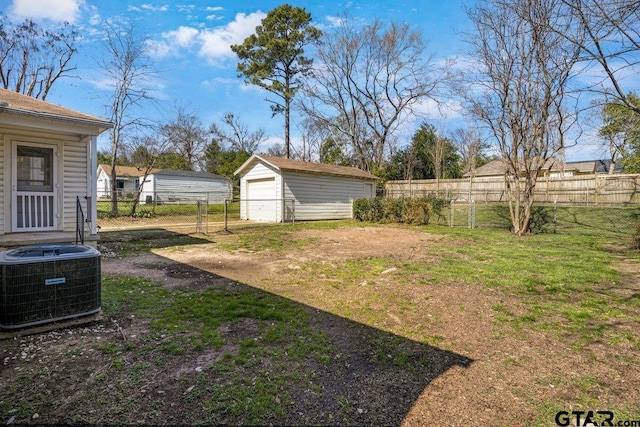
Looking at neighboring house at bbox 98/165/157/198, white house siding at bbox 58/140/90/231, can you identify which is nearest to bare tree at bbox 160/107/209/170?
neighboring house at bbox 98/165/157/198

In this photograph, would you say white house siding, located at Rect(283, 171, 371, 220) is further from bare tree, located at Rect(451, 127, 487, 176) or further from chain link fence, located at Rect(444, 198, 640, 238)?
bare tree, located at Rect(451, 127, 487, 176)

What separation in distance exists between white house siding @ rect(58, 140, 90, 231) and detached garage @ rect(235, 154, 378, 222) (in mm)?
7426

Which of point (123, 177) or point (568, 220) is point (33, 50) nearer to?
point (123, 177)

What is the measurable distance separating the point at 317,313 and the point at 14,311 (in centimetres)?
302

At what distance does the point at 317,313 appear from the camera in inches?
155

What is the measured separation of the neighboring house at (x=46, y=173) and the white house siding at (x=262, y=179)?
7453 mm

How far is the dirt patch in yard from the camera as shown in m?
2.10

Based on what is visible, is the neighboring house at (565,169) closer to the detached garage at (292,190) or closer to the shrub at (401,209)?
the shrub at (401,209)

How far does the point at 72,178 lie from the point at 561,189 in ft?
79.4

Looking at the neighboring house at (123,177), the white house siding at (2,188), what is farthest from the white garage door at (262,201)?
the neighboring house at (123,177)

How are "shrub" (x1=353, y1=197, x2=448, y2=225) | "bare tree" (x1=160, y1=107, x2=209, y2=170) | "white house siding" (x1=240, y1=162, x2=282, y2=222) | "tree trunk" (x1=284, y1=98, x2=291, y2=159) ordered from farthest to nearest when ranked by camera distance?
1. "tree trunk" (x1=284, y1=98, x2=291, y2=159)
2. "bare tree" (x1=160, y1=107, x2=209, y2=170)
3. "white house siding" (x1=240, y1=162, x2=282, y2=222)
4. "shrub" (x1=353, y1=197, x2=448, y2=225)

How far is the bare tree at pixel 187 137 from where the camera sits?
1977 cm

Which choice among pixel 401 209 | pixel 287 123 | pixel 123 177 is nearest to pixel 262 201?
pixel 401 209

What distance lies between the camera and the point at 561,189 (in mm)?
19875
